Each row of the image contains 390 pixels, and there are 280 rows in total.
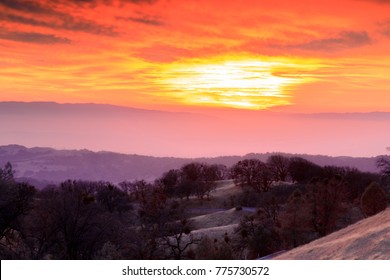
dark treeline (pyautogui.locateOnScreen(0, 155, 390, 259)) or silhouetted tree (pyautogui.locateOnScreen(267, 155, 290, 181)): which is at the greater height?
silhouetted tree (pyautogui.locateOnScreen(267, 155, 290, 181))

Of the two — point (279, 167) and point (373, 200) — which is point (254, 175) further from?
point (373, 200)

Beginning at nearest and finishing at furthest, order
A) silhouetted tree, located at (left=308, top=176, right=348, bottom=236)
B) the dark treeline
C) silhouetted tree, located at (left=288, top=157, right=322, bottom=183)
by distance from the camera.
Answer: the dark treeline, silhouetted tree, located at (left=308, top=176, right=348, bottom=236), silhouetted tree, located at (left=288, top=157, right=322, bottom=183)

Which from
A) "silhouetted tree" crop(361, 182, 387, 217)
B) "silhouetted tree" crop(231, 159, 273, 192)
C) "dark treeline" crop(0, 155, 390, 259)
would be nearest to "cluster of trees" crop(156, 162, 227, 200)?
"silhouetted tree" crop(231, 159, 273, 192)

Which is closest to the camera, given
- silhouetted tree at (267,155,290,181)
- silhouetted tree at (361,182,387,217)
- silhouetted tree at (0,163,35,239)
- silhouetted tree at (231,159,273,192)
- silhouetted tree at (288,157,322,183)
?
silhouetted tree at (0,163,35,239)

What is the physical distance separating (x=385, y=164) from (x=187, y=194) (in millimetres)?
69328

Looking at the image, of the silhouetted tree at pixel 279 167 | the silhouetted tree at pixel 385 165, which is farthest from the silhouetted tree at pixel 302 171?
the silhouetted tree at pixel 385 165

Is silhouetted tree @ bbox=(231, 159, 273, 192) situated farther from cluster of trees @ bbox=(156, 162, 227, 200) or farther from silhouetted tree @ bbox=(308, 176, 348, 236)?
silhouetted tree @ bbox=(308, 176, 348, 236)

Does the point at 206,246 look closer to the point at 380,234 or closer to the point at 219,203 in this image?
the point at 380,234

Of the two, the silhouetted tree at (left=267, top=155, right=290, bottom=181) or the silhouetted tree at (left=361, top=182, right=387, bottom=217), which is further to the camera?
the silhouetted tree at (left=267, top=155, right=290, bottom=181)

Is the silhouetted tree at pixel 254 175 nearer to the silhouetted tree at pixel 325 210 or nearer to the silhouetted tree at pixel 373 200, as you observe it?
the silhouetted tree at pixel 325 210
